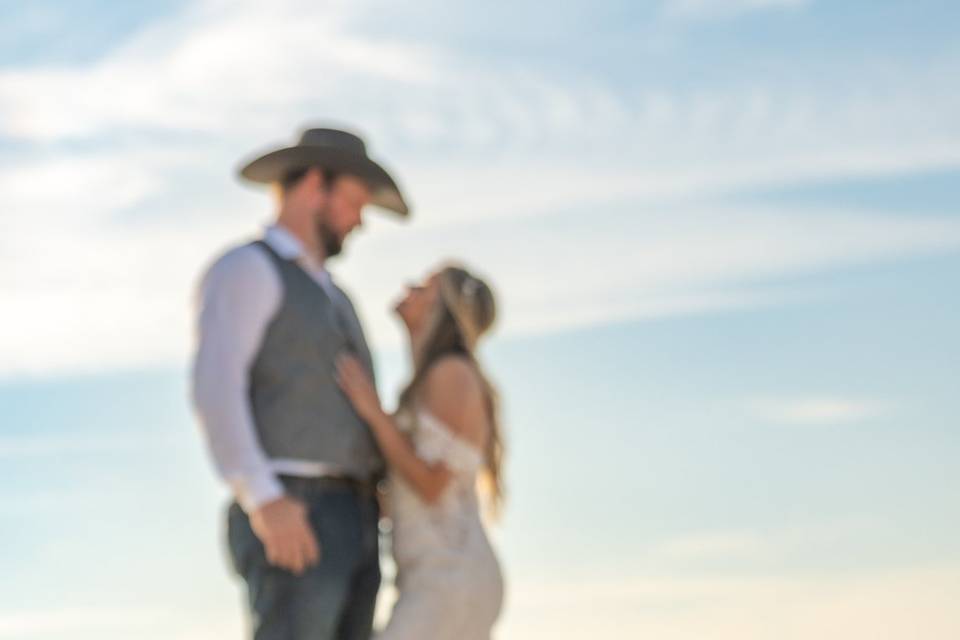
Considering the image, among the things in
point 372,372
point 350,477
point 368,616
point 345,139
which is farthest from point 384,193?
point 368,616

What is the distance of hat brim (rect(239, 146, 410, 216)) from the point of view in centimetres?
615

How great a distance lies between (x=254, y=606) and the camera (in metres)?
5.57

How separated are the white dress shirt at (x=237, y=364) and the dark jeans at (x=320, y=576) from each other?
104mm

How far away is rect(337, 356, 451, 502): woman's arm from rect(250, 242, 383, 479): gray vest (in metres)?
0.04

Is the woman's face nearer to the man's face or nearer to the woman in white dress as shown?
the woman in white dress

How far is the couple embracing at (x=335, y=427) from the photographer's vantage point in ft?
18.1

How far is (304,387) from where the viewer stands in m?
5.71

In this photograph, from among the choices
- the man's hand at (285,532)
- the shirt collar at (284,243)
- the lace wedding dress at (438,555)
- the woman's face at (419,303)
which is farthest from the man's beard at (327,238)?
the man's hand at (285,532)

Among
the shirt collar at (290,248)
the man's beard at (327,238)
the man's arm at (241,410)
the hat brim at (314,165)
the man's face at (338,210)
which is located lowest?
the man's arm at (241,410)

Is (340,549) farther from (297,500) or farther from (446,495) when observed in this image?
(446,495)

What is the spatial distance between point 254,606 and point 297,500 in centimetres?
38

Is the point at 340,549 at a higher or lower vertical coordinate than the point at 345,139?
lower

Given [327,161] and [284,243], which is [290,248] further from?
[327,161]

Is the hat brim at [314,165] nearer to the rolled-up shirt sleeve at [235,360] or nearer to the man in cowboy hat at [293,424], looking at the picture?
the man in cowboy hat at [293,424]
